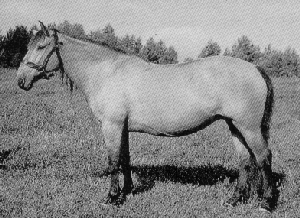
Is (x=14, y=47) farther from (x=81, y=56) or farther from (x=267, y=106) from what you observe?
(x=267, y=106)

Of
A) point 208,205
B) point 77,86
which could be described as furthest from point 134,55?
point 208,205

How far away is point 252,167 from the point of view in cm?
564

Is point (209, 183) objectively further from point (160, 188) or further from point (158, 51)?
point (158, 51)

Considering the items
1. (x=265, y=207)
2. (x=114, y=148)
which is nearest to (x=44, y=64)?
(x=114, y=148)

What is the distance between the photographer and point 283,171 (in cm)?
697

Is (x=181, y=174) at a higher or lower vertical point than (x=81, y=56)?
lower

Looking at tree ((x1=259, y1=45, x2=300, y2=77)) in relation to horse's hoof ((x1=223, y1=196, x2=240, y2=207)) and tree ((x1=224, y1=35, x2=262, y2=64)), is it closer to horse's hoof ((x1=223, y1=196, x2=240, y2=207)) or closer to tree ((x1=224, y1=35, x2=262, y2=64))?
tree ((x1=224, y1=35, x2=262, y2=64))

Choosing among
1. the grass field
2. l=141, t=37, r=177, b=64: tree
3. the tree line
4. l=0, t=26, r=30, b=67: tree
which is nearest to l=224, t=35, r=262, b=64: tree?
the tree line

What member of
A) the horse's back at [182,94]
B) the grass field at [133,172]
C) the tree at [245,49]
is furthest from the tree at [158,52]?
the horse's back at [182,94]

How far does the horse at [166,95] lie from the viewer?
16.8 ft

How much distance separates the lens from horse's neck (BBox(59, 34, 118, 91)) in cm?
568

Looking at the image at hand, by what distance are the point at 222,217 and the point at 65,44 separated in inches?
151

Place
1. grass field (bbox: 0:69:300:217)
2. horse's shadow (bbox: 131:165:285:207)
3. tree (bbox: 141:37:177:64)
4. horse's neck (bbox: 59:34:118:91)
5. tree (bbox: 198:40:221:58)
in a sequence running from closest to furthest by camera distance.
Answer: grass field (bbox: 0:69:300:217)
horse's neck (bbox: 59:34:118:91)
horse's shadow (bbox: 131:165:285:207)
tree (bbox: 198:40:221:58)
tree (bbox: 141:37:177:64)

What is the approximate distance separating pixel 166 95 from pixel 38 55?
2285mm
